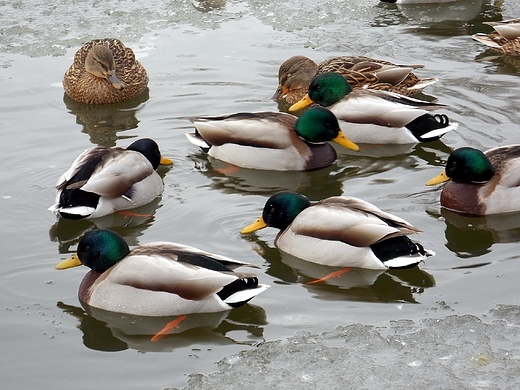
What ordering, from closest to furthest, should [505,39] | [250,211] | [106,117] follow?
[250,211]
[106,117]
[505,39]

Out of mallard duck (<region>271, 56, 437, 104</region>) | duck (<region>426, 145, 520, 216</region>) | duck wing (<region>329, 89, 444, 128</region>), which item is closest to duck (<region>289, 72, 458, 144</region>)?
duck wing (<region>329, 89, 444, 128</region>)

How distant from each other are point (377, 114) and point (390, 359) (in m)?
4.19

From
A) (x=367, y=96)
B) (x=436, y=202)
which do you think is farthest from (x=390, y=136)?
(x=436, y=202)

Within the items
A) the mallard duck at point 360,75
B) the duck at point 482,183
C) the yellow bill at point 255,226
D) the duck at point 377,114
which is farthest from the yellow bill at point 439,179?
the mallard duck at point 360,75

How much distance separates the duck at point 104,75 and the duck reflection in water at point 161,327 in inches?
183

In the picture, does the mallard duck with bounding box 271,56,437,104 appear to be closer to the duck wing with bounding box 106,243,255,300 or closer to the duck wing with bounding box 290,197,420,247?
the duck wing with bounding box 290,197,420,247

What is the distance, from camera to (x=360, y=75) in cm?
988

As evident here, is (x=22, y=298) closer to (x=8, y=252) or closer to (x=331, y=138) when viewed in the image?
(x=8, y=252)

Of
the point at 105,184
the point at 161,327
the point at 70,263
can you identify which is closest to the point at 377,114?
the point at 105,184

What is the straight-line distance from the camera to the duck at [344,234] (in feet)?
20.5

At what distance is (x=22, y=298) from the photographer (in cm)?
618

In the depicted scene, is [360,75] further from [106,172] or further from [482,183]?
[106,172]

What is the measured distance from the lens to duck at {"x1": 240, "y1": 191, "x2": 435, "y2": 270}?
6252 mm

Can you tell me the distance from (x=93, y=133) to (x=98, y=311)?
383 centimetres
